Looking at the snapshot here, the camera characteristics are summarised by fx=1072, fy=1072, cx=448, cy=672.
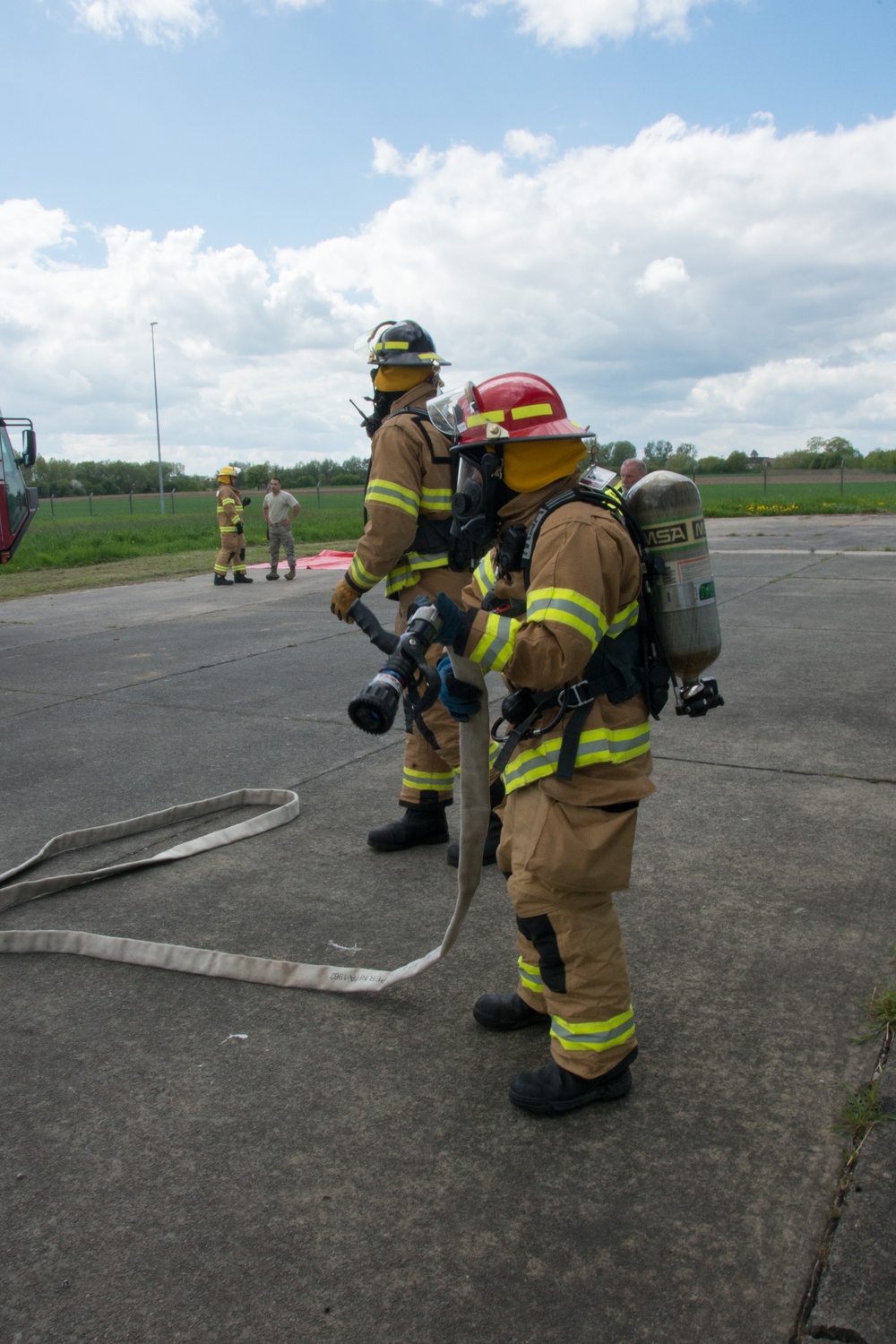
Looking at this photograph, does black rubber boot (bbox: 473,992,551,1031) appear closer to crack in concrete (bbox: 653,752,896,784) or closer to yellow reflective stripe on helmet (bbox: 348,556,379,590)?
yellow reflective stripe on helmet (bbox: 348,556,379,590)

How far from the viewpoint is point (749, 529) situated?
2359cm

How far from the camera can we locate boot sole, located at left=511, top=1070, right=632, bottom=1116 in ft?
8.70

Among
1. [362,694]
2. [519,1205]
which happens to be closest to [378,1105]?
[519,1205]

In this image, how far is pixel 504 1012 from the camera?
3.05 metres

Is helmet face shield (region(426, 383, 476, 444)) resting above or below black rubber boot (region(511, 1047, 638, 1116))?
above

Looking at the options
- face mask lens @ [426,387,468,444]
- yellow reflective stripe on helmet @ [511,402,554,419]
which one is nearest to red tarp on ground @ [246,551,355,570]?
face mask lens @ [426,387,468,444]

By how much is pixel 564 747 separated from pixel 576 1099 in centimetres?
88

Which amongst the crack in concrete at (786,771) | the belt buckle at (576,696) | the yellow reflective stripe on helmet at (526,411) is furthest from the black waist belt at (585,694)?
the crack in concrete at (786,771)

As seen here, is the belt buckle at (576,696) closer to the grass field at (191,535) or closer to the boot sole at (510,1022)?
the boot sole at (510,1022)

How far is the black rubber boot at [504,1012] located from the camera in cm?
305

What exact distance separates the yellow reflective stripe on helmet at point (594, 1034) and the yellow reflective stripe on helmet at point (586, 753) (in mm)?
612

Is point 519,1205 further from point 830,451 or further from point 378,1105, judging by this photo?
point 830,451

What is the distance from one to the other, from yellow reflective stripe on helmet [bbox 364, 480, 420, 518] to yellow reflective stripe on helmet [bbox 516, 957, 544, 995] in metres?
2.02

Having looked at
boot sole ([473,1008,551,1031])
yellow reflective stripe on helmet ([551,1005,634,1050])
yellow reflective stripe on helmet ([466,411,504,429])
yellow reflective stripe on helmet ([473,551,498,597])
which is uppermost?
yellow reflective stripe on helmet ([466,411,504,429])
